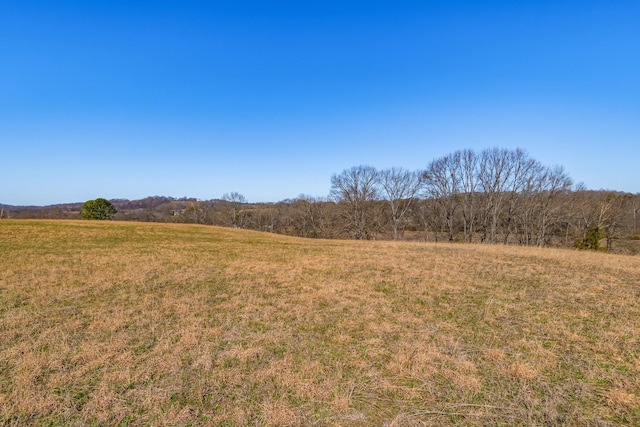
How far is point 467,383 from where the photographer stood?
139 inches

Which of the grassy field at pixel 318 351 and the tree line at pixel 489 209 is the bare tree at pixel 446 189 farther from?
the grassy field at pixel 318 351

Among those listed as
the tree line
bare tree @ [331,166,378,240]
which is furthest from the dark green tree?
bare tree @ [331,166,378,240]

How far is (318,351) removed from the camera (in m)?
4.45

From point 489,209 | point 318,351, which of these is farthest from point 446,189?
point 318,351

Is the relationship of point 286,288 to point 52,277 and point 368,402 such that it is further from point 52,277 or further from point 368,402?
point 52,277

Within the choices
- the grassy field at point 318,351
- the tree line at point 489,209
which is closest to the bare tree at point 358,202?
the tree line at point 489,209

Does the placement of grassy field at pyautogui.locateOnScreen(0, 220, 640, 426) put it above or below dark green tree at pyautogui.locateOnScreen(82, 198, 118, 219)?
below

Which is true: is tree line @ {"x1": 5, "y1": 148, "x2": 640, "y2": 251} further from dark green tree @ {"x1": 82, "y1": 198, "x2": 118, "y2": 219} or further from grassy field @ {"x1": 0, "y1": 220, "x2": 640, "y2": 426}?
grassy field @ {"x1": 0, "y1": 220, "x2": 640, "y2": 426}

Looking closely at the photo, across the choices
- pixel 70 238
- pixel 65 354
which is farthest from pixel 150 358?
pixel 70 238

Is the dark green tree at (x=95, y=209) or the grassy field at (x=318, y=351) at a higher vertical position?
the dark green tree at (x=95, y=209)

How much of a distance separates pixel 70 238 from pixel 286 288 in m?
20.5

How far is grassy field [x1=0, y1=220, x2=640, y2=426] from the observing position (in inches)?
119

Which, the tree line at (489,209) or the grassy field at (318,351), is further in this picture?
the tree line at (489,209)

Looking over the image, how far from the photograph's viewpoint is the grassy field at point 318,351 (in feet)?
9.95
